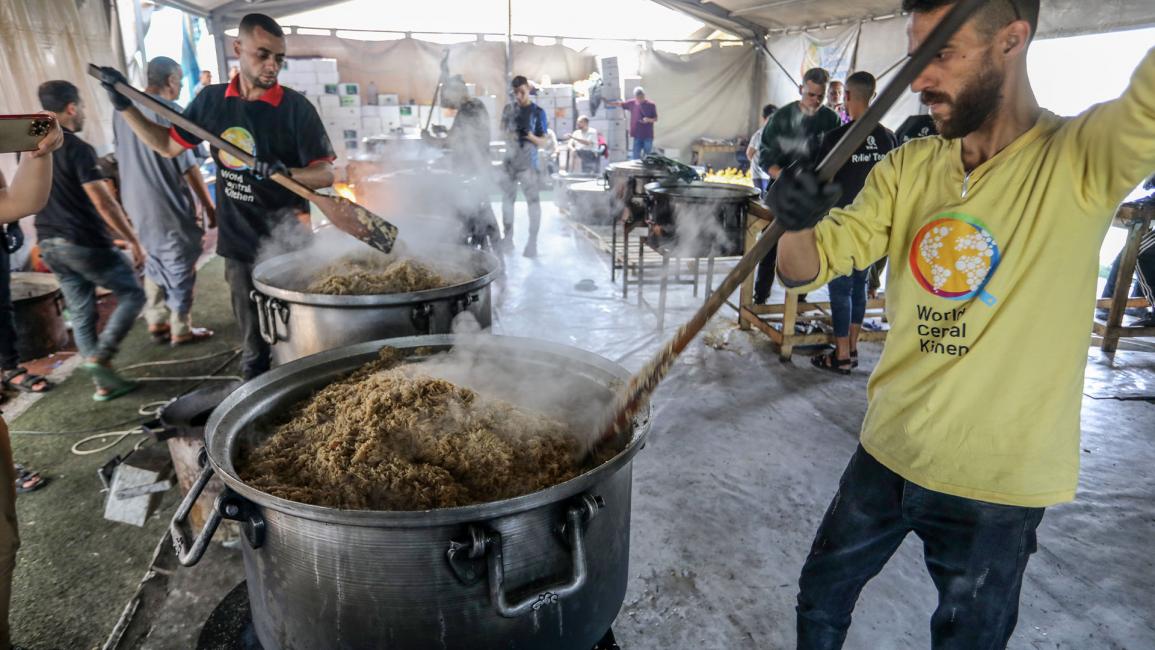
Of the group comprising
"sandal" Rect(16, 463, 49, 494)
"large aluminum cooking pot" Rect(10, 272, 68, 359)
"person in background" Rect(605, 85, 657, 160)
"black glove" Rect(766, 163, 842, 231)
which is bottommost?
"sandal" Rect(16, 463, 49, 494)

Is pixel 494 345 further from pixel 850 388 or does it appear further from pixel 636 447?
pixel 850 388

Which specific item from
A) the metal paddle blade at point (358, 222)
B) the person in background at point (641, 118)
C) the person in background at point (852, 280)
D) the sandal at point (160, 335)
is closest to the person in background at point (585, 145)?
the person in background at point (641, 118)

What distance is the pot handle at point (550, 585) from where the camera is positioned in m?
1.39

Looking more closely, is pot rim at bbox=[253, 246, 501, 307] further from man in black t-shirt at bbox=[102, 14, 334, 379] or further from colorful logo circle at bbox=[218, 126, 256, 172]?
colorful logo circle at bbox=[218, 126, 256, 172]

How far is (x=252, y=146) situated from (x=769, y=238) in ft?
10.1

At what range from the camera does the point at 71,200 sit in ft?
14.3

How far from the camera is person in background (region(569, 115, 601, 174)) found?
15.6m

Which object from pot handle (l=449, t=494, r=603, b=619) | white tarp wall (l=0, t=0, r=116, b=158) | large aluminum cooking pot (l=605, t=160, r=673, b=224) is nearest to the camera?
pot handle (l=449, t=494, r=603, b=619)

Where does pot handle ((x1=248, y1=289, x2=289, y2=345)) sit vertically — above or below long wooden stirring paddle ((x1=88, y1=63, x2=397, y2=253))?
below

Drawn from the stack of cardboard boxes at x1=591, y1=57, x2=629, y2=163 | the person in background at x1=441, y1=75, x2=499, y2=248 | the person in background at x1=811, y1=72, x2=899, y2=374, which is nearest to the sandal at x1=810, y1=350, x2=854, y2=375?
the person in background at x1=811, y1=72, x2=899, y2=374

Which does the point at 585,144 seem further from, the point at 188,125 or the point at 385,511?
the point at 385,511

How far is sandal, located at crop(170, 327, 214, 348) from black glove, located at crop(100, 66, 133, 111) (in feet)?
9.15

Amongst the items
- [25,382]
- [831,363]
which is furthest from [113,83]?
[831,363]

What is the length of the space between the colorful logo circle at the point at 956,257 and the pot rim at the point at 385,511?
0.82 m
